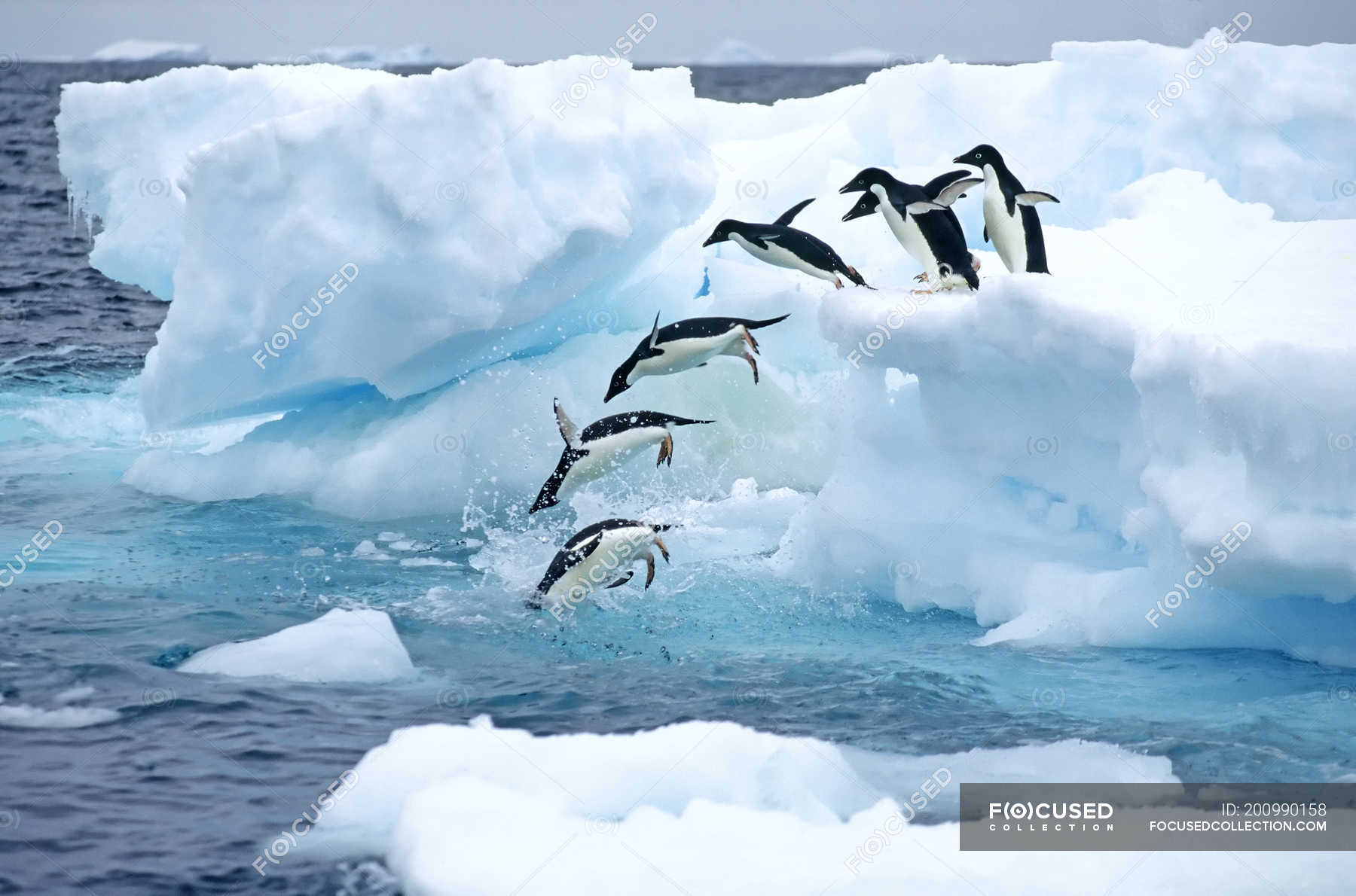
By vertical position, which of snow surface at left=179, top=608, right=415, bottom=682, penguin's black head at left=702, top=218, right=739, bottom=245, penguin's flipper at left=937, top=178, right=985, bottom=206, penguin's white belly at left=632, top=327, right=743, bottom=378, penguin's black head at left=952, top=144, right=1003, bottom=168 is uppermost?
penguin's black head at left=952, top=144, right=1003, bottom=168

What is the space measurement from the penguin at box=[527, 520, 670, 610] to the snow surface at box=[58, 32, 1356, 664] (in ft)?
2.18

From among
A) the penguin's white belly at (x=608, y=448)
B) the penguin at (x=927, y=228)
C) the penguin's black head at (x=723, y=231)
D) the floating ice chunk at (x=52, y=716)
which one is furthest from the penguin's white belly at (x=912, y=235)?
the floating ice chunk at (x=52, y=716)

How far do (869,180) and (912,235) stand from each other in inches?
16.7

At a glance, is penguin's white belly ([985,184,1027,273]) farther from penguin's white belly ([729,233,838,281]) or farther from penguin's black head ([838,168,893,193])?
penguin's white belly ([729,233,838,281])

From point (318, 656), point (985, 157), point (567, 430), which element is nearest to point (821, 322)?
point (985, 157)

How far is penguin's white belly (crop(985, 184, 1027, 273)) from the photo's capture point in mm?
7707

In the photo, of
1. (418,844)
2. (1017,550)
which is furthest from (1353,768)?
(418,844)

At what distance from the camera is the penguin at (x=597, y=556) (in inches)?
279

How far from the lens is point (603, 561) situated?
717cm

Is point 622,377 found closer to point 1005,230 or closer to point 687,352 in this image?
point 687,352

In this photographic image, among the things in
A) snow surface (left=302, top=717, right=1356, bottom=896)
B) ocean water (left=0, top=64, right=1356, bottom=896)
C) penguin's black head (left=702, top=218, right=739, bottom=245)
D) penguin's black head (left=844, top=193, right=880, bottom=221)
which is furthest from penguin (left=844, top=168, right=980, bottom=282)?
snow surface (left=302, top=717, right=1356, bottom=896)

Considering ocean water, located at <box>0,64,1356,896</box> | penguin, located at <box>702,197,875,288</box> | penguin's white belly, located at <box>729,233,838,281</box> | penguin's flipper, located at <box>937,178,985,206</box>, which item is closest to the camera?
ocean water, located at <box>0,64,1356,896</box>

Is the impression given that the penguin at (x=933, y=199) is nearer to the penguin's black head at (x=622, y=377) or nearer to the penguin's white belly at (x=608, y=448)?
the penguin's black head at (x=622, y=377)

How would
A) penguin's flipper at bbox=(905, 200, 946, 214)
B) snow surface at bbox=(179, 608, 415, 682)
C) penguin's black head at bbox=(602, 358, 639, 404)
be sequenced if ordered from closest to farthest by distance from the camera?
snow surface at bbox=(179, 608, 415, 682)
penguin's flipper at bbox=(905, 200, 946, 214)
penguin's black head at bbox=(602, 358, 639, 404)
